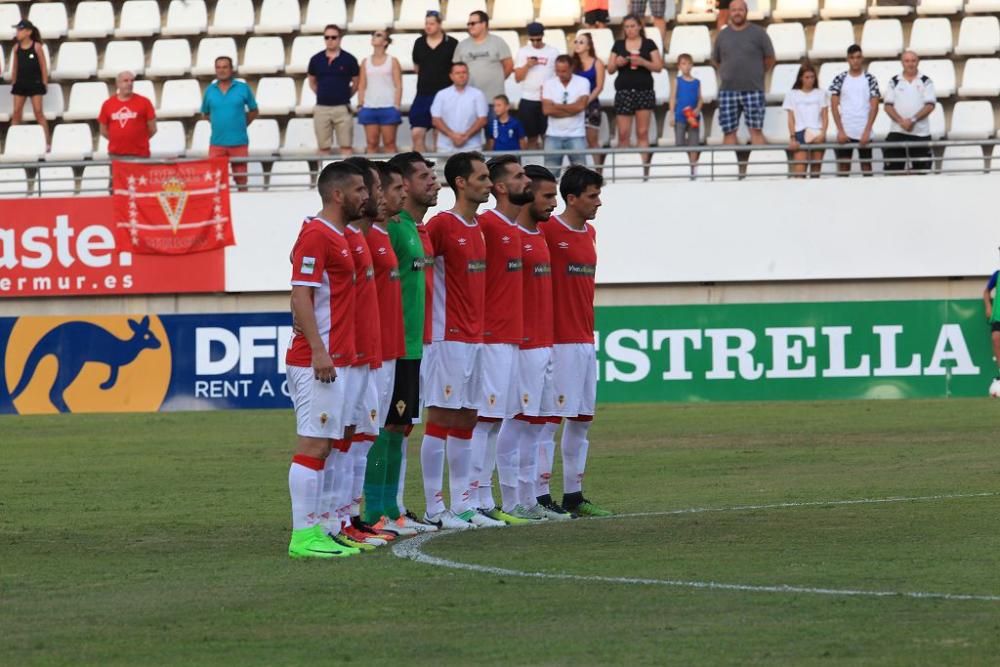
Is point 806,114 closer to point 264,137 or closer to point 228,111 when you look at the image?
point 228,111

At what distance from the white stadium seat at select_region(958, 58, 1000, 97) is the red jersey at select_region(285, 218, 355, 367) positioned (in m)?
17.6

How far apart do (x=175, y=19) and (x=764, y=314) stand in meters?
11.0

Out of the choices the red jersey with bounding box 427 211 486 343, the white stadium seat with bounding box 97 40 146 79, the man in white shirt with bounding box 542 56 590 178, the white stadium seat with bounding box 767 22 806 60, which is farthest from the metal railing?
the red jersey with bounding box 427 211 486 343

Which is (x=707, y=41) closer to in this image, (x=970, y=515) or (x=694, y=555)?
(x=970, y=515)

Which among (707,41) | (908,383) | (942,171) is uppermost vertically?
(707,41)

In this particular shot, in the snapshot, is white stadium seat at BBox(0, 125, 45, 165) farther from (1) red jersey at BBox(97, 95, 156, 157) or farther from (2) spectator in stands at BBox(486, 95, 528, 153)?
(2) spectator in stands at BBox(486, 95, 528, 153)

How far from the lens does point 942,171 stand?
23.4 m

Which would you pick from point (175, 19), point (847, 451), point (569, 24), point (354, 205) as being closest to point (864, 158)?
point (569, 24)

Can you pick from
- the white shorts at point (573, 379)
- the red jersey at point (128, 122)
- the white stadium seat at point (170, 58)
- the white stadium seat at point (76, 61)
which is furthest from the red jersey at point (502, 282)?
the white stadium seat at point (76, 61)

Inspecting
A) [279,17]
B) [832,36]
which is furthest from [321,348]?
[279,17]

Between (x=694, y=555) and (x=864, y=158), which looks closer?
(x=694, y=555)

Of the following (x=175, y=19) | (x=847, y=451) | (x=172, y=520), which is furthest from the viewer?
(x=175, y=19)

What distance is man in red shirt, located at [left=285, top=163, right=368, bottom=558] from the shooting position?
9.43 metres

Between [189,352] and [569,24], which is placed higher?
[569,24]
